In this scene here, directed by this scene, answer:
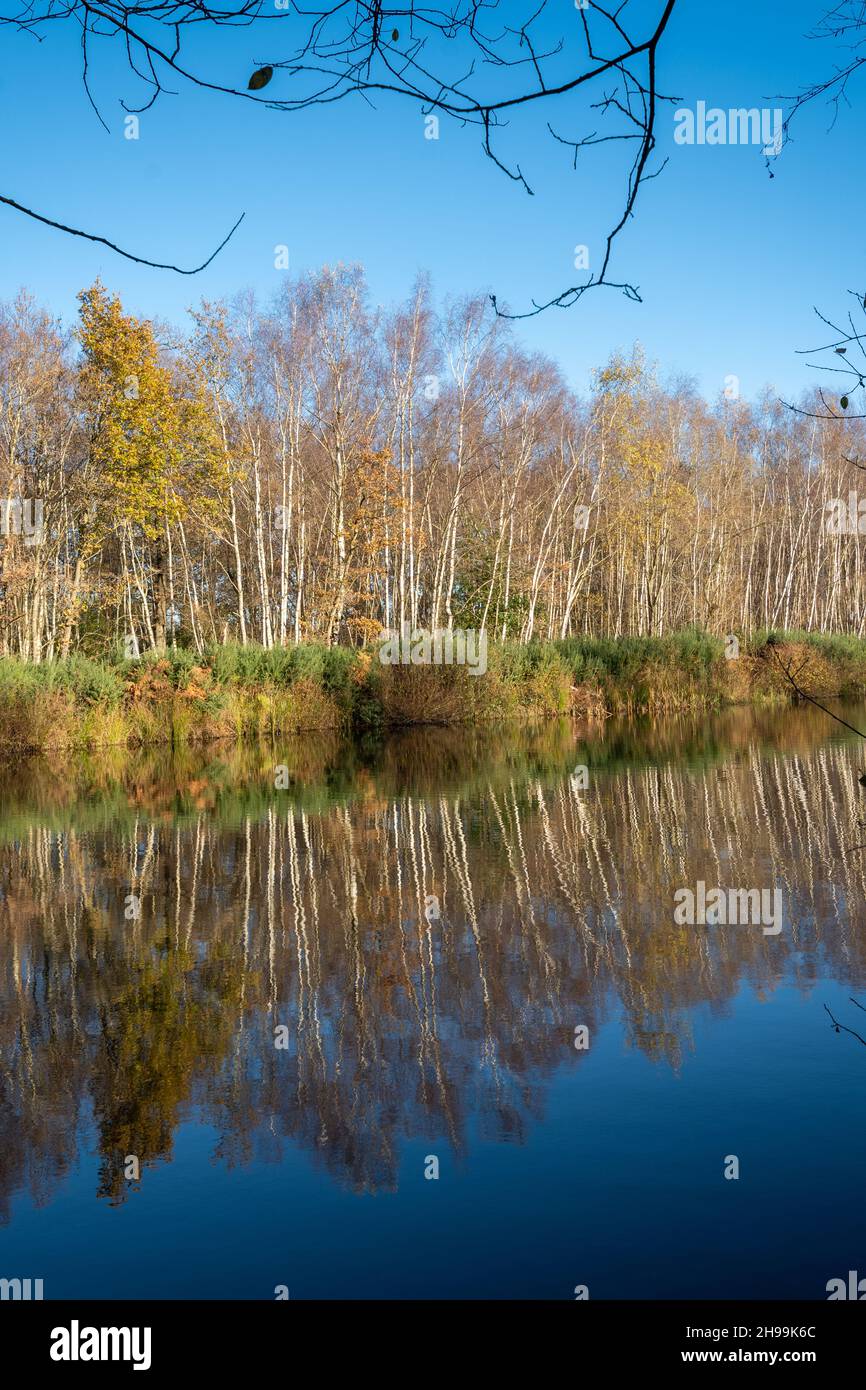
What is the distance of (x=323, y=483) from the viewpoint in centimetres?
3403

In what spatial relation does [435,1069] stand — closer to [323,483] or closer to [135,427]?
[135,427]

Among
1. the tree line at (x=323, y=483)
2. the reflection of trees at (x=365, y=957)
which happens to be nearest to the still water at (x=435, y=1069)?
the reflection of trees at (x=365, y=957)

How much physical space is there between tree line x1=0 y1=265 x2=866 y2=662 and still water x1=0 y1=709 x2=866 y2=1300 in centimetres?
1721

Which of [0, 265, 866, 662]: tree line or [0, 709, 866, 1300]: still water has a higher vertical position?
[0, 265, 866, 662]: tree line

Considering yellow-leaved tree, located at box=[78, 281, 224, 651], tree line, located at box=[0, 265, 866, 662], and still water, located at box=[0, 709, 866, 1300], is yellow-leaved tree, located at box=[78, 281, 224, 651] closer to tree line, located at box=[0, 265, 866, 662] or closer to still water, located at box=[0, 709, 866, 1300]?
tree line, located at box=[0, 265, 866, 662]

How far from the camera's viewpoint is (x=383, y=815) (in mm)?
13117

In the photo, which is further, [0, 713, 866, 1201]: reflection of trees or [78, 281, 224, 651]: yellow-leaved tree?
[78, 281, 224, 651]: yellow-leaved tree

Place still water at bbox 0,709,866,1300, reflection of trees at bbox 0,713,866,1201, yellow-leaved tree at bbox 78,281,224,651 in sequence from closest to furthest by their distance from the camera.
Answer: still water at bbox 0,709,866,1300 → reflection of trees at bbox 0,713,866,1201 → yellow-leaved tree at bbox 78,281,224,651

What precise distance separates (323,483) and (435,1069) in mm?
30074

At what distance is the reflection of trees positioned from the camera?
4809 mm

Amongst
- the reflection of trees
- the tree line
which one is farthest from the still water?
the tree line

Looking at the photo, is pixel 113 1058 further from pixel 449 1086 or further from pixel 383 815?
pixel 383 815

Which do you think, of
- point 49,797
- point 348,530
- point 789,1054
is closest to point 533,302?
point 789,1054
